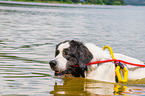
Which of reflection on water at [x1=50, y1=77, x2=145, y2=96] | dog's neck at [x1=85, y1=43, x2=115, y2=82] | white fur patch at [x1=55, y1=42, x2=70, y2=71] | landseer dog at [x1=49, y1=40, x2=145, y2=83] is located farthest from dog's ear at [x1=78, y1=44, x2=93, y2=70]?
reflection on water at [x1=50, y1=77, x2=145, y2=96]

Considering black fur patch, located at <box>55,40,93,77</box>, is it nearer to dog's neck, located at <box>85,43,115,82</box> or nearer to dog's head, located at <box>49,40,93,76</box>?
dog's head, located at <box>49,40,93,76</box>

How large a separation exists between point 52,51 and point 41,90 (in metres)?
6.55

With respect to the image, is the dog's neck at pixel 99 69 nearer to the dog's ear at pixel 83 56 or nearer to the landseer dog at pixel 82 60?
the landseer dog at pixel 82 60

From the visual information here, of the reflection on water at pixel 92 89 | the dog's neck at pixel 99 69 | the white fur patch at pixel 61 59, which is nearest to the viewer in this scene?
the white fur patch at pixel 61 59

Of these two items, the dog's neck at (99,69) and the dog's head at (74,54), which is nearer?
the dog's head at (74,54)

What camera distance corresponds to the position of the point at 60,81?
30.6 ft

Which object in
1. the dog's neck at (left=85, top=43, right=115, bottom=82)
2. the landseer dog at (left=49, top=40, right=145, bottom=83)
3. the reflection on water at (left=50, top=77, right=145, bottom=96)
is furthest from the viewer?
the reflection on water at (left=50, top=77, right=145, bottom=96)

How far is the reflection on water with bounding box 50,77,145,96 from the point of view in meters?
8.09

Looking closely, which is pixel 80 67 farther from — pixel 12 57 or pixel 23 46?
pixel 23 46

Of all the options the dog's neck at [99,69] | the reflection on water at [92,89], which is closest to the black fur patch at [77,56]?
the dog's neck at [99,69]

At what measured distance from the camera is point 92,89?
27.7ft

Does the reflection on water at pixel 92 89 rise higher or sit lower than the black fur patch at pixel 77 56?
lower

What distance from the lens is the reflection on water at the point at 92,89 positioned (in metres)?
8.09

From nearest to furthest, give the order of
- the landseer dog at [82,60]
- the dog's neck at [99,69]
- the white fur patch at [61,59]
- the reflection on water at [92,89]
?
the white fur patch at [61,59]
the landseer dog at [82,60]
the dog's neck at [99,69]
the reflection on water at [92,89]
